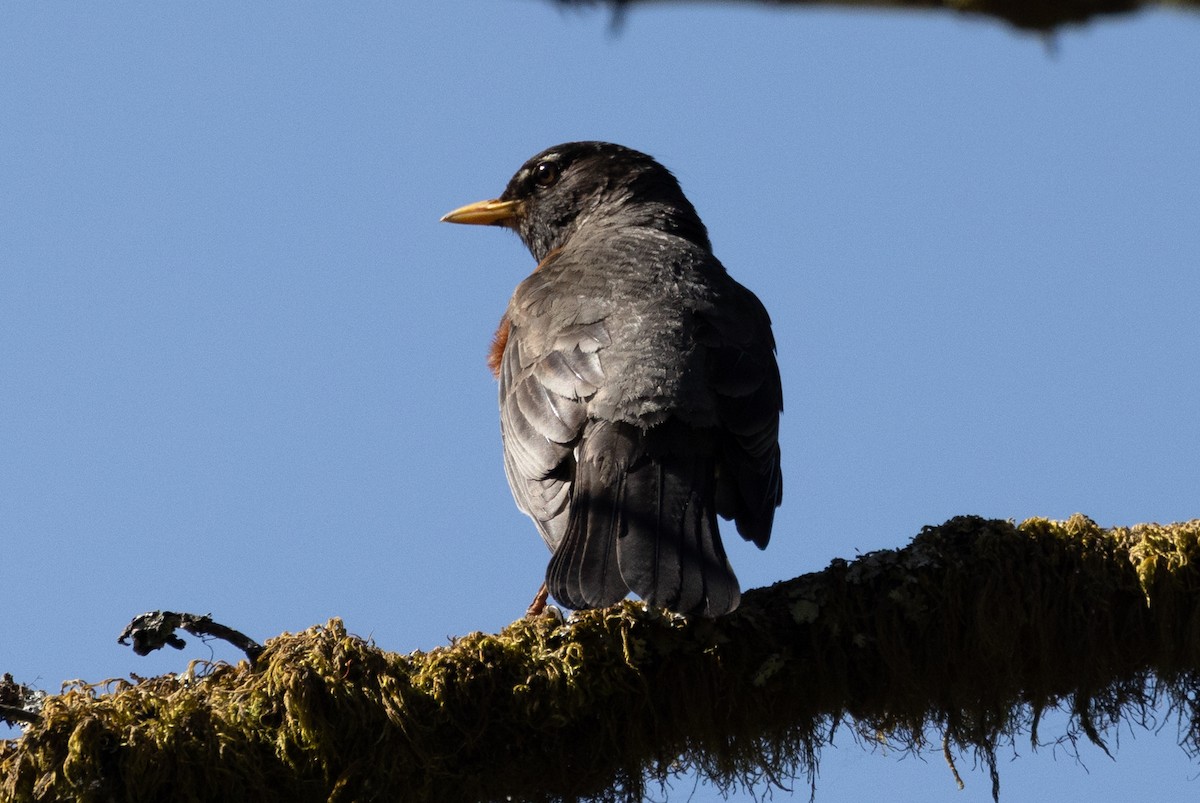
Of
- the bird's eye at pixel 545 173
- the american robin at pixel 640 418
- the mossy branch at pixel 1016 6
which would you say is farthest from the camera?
the bird's eye at pixel 545 173

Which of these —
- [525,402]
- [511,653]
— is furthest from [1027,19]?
[525,402]

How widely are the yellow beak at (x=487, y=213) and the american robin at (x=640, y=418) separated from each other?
156 cm

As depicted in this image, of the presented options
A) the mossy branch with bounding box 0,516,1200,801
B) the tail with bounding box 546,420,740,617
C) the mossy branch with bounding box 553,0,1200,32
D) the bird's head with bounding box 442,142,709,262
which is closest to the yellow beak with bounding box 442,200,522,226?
the bird's head with bounding box 442,142,709,262

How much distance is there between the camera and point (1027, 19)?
968 mm

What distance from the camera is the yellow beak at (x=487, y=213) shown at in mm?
7953

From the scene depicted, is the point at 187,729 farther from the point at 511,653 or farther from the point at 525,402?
the point at 525,402

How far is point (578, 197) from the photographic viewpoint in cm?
773

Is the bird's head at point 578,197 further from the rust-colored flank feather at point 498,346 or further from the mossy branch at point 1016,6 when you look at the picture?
the mossy branch at point 1016,6

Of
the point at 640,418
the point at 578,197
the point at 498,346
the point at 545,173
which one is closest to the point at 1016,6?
the point at 640,418

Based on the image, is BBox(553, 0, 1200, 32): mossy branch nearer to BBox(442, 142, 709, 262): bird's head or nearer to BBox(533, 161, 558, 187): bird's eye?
BBox(442, 142, 709, 262): bird's head

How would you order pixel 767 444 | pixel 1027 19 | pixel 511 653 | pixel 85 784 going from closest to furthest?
1. pixel 1027 19
2. pixel 85 784
3. pixel 511 653
4. pixel 767 444

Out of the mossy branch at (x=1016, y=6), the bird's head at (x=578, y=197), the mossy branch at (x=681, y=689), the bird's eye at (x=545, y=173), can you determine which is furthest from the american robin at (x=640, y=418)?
the mossy branch at (x=1016, y=6)

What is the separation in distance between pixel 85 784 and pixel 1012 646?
8.81ft

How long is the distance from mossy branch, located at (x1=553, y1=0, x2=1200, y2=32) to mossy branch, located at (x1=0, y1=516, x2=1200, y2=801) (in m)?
2.85
